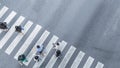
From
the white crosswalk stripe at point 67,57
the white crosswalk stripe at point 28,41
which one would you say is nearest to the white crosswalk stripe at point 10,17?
the white crosswalk stripe at point 28,41

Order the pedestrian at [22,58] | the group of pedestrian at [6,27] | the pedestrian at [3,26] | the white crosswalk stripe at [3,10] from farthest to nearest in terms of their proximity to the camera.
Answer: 1. the white crosswalk stripe at [3,10]
2. the pedestrian at [3,26]
3. the group of pedestrian at [6,27]
4. the pedestrian at [22,58]

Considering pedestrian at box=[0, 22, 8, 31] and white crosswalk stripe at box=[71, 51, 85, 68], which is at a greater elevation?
white crosswalk stripe at box=[71, 51, 85, 68]

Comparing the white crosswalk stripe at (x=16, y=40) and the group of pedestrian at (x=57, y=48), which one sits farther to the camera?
the white crosswalk stripe at (x=16, y=40)

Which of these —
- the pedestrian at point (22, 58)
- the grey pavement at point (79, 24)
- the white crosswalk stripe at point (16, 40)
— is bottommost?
the pedestrian at point (22, 58)

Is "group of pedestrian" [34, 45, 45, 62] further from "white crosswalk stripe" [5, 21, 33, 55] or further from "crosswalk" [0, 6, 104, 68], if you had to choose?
"white crosswalk stripe" [5, 21, 33, 55]

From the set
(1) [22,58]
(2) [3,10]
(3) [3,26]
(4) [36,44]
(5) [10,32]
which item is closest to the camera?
(1) [22,58]

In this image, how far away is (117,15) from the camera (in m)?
31.1

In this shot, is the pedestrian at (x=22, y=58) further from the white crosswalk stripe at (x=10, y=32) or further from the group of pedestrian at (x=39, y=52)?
the white crosswalk stripe at (x=10, y=32)

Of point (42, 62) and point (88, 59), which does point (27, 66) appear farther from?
point (88, 59)

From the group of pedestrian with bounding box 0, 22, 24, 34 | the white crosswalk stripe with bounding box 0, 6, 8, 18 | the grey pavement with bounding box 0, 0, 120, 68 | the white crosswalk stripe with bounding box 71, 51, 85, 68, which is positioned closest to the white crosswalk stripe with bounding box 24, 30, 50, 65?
the grey pavement with bounding box 0, 0, 120, 68

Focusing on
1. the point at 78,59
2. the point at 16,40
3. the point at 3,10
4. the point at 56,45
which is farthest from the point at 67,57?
the point at 3,10

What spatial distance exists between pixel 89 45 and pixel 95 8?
496cm

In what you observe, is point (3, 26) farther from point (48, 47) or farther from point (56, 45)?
point (56, 45)

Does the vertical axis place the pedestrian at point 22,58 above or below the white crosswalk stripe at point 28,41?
below
